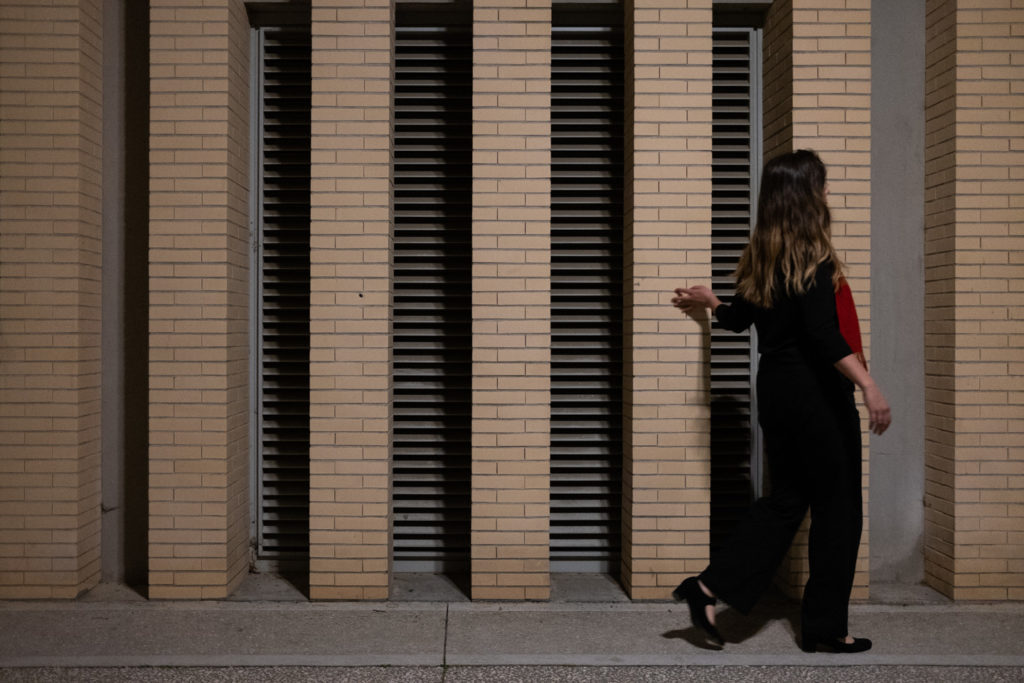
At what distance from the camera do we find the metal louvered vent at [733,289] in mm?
5410

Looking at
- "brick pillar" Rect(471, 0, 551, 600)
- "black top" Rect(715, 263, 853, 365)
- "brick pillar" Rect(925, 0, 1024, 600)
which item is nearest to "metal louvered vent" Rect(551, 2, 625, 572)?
"brick pillar" Rect(471, 0, 551, 600)

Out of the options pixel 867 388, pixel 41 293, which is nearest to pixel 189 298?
pixel 41 293

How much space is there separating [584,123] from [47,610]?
4.45 metres

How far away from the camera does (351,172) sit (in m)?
4.91

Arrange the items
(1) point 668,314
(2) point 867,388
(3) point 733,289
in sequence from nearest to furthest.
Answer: (2) point 867,388 < (1) point 668,314 < (3) point 733,289

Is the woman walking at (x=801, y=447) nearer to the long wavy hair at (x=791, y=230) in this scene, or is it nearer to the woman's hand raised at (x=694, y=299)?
the long wavy hair at (x=791, y=230)

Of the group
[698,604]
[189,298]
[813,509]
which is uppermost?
[189,298]

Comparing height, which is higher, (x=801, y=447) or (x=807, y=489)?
(x=801, y=447)

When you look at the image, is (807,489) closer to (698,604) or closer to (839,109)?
(698,604)

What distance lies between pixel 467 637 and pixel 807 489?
1.92 metres

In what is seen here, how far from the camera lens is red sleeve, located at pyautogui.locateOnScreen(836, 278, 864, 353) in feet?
13.5

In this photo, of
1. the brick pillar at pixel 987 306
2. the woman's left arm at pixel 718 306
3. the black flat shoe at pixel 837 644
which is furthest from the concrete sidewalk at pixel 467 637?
the woman's left arm at pixel 718 306

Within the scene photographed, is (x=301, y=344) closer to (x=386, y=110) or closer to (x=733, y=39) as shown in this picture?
(x=386, y=110)

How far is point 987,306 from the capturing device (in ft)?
16.1
